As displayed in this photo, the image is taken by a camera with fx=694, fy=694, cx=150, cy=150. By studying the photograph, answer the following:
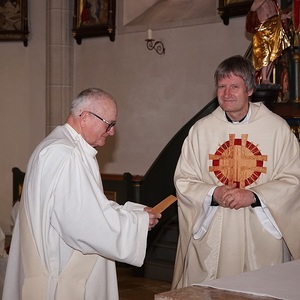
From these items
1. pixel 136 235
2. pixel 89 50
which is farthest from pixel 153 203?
pixel 136 235

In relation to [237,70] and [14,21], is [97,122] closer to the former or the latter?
[237,70]

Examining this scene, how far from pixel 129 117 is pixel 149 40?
66.3 inches

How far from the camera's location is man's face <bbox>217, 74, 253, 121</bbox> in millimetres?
4449

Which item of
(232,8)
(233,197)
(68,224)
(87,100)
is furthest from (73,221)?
(232,8)

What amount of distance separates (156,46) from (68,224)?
8.64 metres

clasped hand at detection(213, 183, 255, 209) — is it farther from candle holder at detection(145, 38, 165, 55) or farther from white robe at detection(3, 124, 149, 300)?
candle holder at detection(145, 38, 165, 55)

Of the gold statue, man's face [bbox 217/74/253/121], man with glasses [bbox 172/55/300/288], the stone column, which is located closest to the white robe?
man with glasses [bbox 172/55/300/288]

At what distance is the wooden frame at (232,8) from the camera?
10414 mm

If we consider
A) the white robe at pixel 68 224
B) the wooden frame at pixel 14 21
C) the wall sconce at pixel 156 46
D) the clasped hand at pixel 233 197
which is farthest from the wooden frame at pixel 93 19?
the white robe at pixel 68 224

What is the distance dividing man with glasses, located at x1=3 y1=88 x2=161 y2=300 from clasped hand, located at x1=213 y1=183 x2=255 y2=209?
698mm

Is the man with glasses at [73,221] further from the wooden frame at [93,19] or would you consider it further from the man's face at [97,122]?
the wooden frame at [93,19]

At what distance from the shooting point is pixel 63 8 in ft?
42.7

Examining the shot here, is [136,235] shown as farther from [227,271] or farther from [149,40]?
[149,40]

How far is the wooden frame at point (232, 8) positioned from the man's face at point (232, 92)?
6182 millimetres
